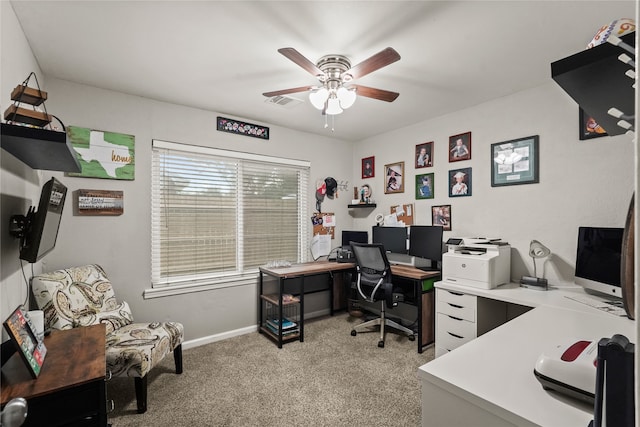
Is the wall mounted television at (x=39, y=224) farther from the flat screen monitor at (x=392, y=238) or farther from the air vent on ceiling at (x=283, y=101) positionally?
the flat screen monitor at (x=392, y=238)

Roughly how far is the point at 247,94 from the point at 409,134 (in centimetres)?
210

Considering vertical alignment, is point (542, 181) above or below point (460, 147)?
below

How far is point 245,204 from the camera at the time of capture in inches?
143

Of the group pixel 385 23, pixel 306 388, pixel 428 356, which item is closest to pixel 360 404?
pixel 306 388

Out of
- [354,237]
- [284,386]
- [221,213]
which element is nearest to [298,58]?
[221,213]

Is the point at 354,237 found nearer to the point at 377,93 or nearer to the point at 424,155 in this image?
the point at 424,155

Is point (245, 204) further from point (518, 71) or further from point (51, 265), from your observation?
point (518, 71)

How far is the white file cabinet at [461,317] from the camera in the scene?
2.57 m

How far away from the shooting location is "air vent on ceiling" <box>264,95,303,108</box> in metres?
2.86

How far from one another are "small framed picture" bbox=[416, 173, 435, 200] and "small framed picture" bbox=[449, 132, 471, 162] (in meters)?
0.34

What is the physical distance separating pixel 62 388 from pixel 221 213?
232cm

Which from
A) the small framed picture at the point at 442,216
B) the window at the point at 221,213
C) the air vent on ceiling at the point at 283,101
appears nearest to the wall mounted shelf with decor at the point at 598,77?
the air vent on ceiling at the point at 283,101

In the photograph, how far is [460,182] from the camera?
3.33 meters

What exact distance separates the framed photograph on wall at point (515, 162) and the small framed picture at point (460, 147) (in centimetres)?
26
